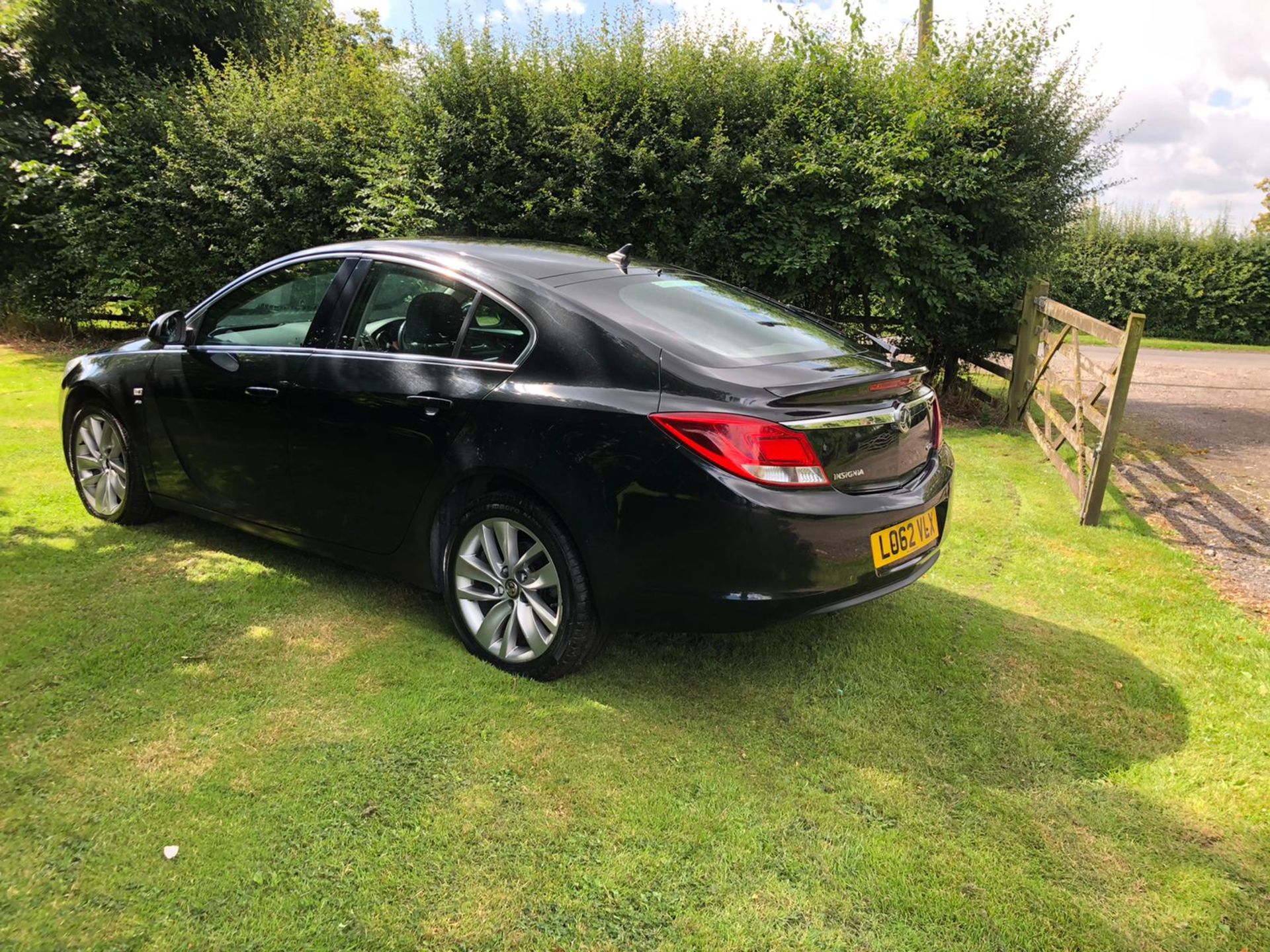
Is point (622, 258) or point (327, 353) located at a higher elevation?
point (622, 258)

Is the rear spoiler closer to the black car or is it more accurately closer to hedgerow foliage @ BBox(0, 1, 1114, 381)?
the black car

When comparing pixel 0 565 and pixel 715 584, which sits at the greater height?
pixel 715 584

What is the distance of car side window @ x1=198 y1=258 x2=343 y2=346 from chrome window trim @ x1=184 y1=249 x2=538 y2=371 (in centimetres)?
3

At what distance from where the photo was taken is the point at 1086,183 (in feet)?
29.2

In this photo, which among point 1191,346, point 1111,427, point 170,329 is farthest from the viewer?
point 1191,346

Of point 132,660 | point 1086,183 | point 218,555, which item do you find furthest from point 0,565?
point 1086,183

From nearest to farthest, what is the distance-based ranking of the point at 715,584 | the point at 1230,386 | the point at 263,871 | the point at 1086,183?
the point at 263,871
the point at 715,584
the point at 1086,183
the point at 1230,386

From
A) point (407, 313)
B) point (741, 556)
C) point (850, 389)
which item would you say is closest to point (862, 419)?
point (850, 389)

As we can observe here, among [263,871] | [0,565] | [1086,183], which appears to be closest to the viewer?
[263,871]

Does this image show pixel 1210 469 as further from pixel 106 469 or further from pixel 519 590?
pixel 106 469

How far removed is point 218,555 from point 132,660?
1.16 metres

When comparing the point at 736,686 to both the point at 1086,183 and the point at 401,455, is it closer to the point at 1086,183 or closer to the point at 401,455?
the point at 401,455

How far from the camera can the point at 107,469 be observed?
15.4 feet

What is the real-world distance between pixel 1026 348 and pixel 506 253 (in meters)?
6.38
